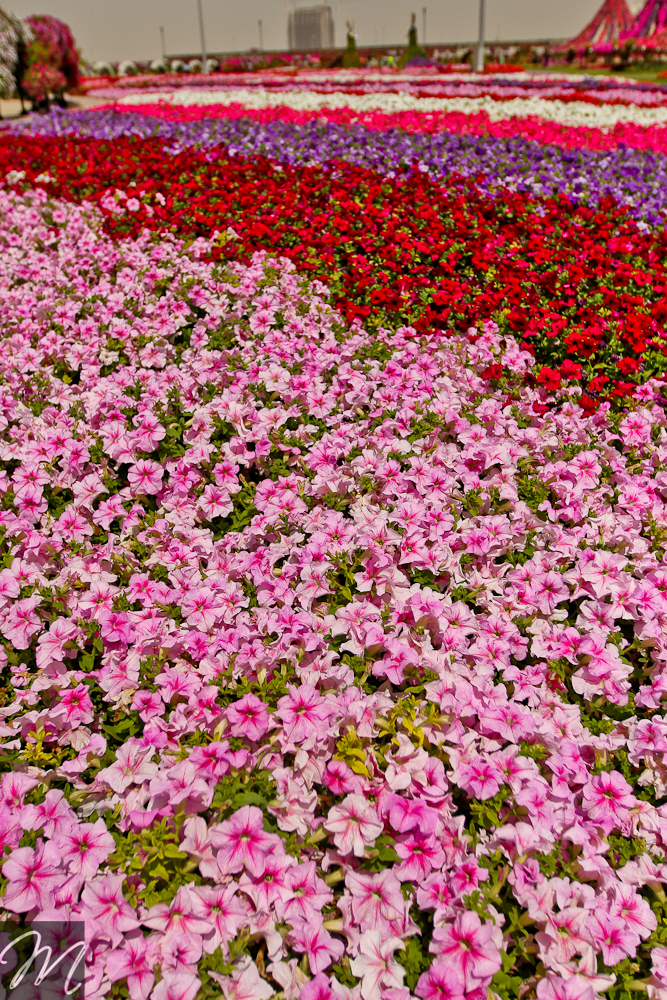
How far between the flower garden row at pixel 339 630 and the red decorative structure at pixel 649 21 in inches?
2974

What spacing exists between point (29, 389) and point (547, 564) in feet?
11.4

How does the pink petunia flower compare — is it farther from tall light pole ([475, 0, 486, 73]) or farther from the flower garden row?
tall light pole ([475, 0, 486, 73])

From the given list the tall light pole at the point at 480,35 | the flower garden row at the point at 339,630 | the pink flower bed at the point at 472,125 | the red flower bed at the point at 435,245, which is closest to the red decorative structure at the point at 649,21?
the tall light pole at the point at 480,35

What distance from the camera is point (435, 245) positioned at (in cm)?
603

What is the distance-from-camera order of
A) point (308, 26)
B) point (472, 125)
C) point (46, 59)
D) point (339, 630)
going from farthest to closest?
point (308, 26) < point (46, 59) < point (472, 125) < point (339, 630)

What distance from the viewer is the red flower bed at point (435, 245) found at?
474cm

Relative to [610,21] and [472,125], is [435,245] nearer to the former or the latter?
[472,125]

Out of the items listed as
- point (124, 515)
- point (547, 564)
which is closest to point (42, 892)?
point (124, 515)

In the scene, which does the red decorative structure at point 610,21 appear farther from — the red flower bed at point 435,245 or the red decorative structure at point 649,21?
the red flower bed at point 435,245

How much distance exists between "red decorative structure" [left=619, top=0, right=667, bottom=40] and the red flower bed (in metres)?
71.8

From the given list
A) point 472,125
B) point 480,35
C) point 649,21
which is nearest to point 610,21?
point 649,21

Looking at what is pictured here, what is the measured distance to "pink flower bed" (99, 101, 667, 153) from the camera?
11336mm

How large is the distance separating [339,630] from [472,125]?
1275cm

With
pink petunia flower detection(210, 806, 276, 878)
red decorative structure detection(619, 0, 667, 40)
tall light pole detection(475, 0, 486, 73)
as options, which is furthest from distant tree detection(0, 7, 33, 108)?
red decorative structure detection(619, 0, 667, 40)
